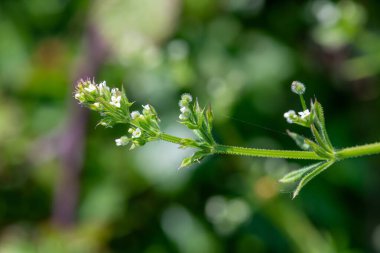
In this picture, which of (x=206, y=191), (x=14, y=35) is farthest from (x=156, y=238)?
(x=14, y=35)

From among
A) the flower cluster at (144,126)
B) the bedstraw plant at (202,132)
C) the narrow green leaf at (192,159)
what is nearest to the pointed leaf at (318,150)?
the bedstraw plant at (202,132)

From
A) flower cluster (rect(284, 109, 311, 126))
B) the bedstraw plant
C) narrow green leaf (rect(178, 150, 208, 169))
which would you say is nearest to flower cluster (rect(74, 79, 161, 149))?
the bedstraw plant

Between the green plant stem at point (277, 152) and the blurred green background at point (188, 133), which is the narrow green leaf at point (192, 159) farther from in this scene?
the blurred green background at point (188, 133)

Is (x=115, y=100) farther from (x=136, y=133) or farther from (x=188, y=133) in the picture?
(x=188, y=133)

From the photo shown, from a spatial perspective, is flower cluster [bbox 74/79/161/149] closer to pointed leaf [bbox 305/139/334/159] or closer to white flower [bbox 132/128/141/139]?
white flower [bbox 132/128/141/139]

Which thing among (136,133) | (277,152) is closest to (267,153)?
(277,152)

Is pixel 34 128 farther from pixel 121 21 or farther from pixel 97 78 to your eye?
pixel 121 21
